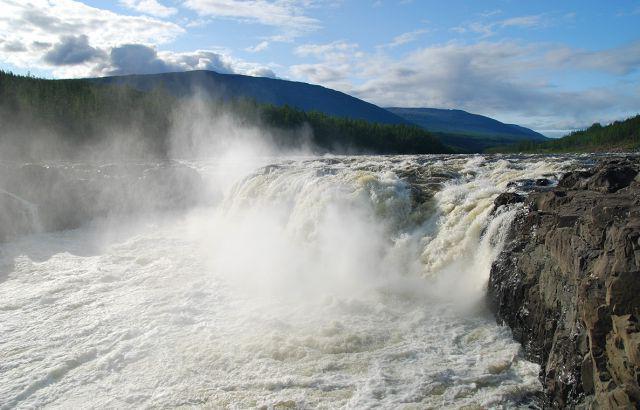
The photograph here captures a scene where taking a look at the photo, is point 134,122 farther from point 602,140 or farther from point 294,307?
point 602,140

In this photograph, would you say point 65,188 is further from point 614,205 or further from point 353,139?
point 353,139

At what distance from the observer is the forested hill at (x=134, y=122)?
54.2m

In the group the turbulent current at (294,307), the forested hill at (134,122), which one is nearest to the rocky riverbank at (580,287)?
the turbulent current at (294,307)

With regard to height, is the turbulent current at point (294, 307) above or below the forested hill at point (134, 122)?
below

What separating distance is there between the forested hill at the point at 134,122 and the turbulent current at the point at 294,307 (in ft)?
119

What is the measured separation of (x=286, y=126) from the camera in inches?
2830

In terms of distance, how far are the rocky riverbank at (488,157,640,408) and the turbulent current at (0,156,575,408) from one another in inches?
24.5

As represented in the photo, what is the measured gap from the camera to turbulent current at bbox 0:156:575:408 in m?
8.39

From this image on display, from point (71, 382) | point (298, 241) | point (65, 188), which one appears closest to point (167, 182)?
point (65, 188)

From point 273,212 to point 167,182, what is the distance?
472 inches

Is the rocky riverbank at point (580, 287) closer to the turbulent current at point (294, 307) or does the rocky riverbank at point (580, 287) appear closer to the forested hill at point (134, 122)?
the turbulent current at point (294, 307)

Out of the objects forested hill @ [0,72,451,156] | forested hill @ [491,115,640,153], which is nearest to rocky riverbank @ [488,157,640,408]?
forested hill @ [491,115,640,153]

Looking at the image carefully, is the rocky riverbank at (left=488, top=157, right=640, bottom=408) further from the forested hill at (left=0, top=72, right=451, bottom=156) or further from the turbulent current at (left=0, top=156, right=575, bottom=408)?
the forested hill at (left=0, top=72, right=451, bottom=156)

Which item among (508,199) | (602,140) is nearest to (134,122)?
(602,140)
